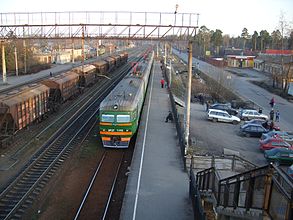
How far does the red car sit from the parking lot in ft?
1.83

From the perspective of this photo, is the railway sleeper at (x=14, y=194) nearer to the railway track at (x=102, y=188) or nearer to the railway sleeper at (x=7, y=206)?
the railway sleeper at (x=7, y=206)

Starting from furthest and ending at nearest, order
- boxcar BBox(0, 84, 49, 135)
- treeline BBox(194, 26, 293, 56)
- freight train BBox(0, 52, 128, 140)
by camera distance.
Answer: treeline BBox(194, 26, 293, 56) < freight train BBox(0, 52, 128, 140) < boxcar BBox(0, 84, 49, 135)

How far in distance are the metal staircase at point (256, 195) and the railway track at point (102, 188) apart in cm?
465

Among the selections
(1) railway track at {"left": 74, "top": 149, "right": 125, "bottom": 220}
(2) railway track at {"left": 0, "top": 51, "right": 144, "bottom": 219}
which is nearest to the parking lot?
(1) railway track at {"left": 74, "top": 149, "right": 125, "bottom": 220}

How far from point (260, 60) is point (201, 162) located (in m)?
71.7

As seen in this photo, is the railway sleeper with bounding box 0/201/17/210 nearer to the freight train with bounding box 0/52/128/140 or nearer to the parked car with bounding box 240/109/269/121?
the freight train with bounding box 0/52/128/140

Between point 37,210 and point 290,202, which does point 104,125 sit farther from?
point 290,202

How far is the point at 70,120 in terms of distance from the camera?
26375mm

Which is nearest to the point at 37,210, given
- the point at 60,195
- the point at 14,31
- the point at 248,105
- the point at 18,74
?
the point at 60,195

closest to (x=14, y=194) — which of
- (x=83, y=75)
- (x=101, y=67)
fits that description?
(x=83, y=75)

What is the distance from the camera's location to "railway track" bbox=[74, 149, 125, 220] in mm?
12493

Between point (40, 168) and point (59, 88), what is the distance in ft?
42.0

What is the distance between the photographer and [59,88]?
28.1 m

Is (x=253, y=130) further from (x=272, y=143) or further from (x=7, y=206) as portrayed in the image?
(x=7, y=206)
